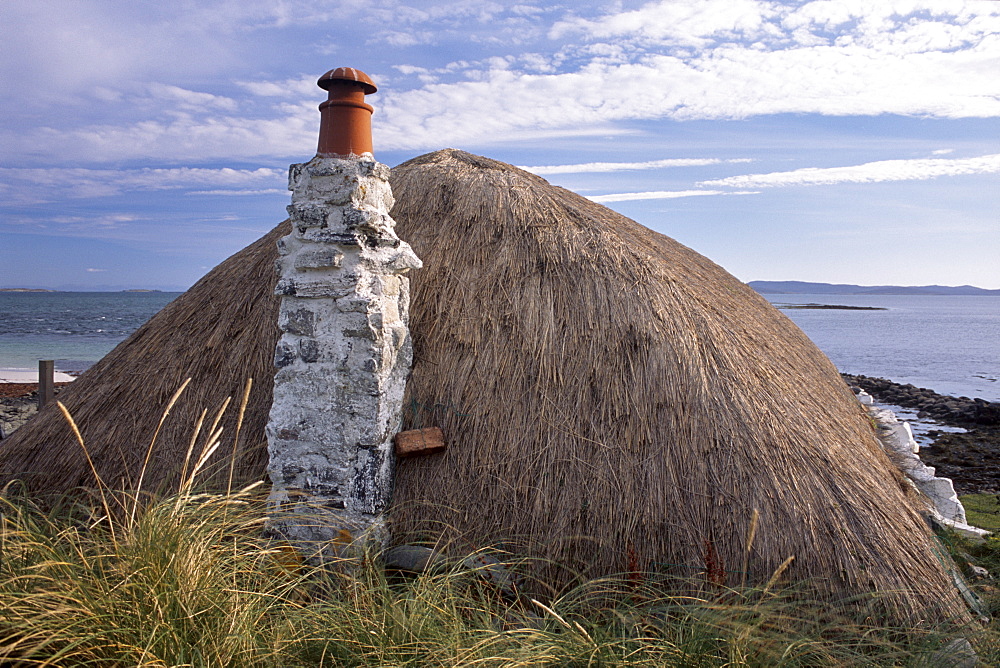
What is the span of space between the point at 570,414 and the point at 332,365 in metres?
1.93

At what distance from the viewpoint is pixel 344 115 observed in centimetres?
500

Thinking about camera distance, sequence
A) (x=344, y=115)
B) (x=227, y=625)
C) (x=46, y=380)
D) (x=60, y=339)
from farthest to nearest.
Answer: (x=60, y=339) < (x=46, y=380) < (x=344, y=115) < (x=227, y=625)

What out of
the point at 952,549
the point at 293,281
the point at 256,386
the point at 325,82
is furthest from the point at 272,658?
the point at 952,549

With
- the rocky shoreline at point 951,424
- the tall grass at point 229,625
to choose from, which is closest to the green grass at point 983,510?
the rocky shoreline at point 951,424

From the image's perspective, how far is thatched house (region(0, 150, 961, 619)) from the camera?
15.1ft

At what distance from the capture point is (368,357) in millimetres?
4742

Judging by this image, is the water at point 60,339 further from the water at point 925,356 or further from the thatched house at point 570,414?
the water at point 925,356

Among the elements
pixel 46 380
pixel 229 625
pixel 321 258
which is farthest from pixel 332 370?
pixel 46 380

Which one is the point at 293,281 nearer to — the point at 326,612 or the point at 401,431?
the point at 401,431

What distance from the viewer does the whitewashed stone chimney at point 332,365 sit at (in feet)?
15.5

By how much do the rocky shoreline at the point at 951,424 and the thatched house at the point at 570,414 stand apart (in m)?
8.07

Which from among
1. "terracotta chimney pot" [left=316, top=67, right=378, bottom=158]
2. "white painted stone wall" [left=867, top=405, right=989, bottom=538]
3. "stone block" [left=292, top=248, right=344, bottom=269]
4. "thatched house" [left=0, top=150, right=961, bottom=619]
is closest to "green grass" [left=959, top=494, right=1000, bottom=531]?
"white painted stone wall" [left=867, top=405, right=989, bottom=538]

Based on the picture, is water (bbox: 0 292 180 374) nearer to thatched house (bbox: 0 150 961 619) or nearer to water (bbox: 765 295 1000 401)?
thatched house (bbox: 0 150 961 619)

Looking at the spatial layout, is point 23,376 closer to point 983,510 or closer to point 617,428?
point 617,428
